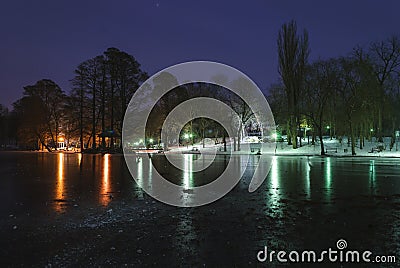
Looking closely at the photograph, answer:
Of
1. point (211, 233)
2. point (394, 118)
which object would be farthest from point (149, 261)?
point (394, 118)

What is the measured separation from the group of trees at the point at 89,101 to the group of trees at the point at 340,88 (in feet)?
82.6

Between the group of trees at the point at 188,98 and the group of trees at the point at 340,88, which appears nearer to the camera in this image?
the group of trees at the point at 340,88

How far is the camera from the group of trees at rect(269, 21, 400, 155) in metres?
35.9

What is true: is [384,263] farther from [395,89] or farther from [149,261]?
[395,89]

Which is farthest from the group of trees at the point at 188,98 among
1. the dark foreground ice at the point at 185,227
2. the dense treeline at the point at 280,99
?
the dark foreground ice at the point at 185,227

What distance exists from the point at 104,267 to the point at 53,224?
10.0 ft

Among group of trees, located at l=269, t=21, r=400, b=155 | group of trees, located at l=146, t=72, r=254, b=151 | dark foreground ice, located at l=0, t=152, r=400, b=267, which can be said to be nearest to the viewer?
dark foreground ice, located at l=0, t=152, r=400, b=267

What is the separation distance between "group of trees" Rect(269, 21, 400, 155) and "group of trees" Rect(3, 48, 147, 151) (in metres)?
25.2

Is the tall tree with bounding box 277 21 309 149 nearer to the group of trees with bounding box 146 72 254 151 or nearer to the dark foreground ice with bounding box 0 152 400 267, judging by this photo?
the group of trees with bounding box 146 72 254 151

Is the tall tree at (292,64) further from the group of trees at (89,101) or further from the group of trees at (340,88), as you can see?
the group of trees at (89,101)

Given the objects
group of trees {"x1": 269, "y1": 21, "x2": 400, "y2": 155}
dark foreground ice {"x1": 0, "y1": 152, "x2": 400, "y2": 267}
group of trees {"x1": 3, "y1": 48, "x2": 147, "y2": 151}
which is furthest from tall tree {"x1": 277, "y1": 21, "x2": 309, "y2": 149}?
dark foreground ice {"x1": 0, "y1": 152, "x2": 400, "y2": 267}

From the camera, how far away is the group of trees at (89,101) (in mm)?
50594

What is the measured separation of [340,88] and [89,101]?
41.1m

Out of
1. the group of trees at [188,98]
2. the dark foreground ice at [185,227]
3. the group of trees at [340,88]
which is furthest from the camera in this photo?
the group of trees at [188,98]
